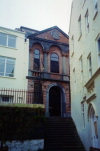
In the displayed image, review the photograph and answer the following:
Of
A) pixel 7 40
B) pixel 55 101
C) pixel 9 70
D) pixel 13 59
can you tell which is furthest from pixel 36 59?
pixel 55 101

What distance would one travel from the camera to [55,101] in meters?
20.1

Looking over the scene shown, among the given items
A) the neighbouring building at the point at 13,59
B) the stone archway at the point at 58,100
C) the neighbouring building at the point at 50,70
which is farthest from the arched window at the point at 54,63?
the neighbouring building at the point at 13,59

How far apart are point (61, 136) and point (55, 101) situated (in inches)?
286

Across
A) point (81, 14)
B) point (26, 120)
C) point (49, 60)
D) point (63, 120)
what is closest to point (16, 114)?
point (26, 120)

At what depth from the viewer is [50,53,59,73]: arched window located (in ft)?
67.2

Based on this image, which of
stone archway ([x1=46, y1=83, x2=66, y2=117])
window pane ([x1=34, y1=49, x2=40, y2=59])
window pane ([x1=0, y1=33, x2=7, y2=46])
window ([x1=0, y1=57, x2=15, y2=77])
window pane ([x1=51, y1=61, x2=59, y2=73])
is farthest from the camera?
window pane ([x1=51, y1=61, x2=59, y2=73])

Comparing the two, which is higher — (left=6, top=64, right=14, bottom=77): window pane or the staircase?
(left=6, top=64, right=14, bottom=77): window pane

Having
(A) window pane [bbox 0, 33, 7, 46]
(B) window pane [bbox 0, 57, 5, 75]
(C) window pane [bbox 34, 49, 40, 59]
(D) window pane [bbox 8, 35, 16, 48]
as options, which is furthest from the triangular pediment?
(B) window pane [bbox 0, 57, 5, 75]

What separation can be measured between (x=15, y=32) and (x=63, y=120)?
388 inches

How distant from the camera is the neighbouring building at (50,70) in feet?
62.6

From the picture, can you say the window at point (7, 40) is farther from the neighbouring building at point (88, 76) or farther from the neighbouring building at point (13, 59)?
the neighbouring building at point (88, 76)

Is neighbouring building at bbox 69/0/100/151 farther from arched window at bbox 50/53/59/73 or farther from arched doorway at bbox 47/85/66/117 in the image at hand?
arched window at bbox 50/53/59/73

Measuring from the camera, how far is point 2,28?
18.7 meters

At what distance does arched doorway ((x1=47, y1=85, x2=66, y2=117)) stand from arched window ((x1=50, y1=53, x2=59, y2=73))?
5.84 ft
